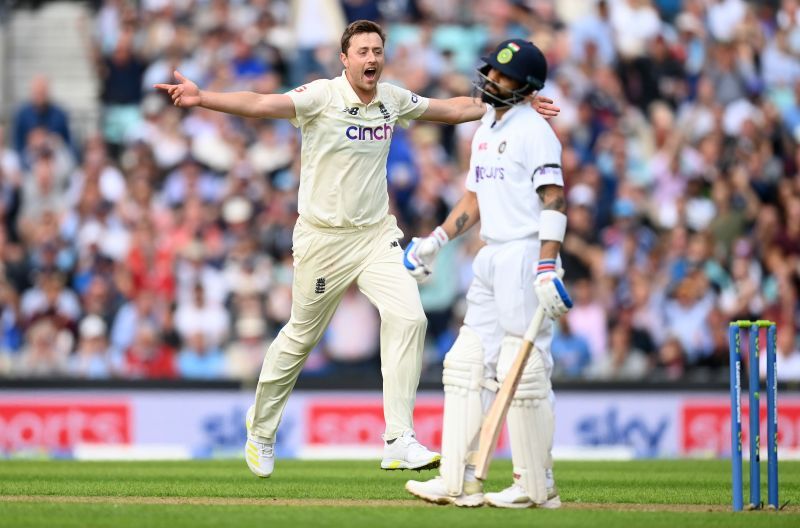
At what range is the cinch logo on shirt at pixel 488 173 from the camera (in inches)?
282

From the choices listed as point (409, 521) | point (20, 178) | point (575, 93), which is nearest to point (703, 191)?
point (575, 93)

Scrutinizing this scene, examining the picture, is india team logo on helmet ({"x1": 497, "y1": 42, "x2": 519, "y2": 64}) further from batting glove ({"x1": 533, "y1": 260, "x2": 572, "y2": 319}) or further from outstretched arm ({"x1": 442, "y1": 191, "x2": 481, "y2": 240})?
batting glove ({"x1": 533, "y1": 260, "x2": 572, "y2": 319})

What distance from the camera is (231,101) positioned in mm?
7809

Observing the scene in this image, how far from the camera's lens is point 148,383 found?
13.1m

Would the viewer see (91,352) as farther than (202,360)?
Yes

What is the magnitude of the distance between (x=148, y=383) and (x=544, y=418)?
6684mm

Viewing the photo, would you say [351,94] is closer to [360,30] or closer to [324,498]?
[360,30]

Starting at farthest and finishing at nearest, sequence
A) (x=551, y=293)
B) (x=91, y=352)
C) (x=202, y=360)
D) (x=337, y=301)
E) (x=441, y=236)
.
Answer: (x=91, y=352), (x=202, y=360), (x=337, y=301), (x=441, y=236), (x=551, y=293)

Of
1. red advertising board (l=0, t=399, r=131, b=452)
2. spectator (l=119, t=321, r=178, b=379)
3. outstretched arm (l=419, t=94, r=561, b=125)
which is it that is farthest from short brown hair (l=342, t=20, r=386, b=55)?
spectator (l=119, t=321, r=178, b=379)

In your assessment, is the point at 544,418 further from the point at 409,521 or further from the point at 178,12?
the point at 178,12

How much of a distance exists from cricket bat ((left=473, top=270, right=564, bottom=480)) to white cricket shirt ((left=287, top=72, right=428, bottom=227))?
1811mm

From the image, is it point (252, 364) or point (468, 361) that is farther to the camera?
point (252, 364)

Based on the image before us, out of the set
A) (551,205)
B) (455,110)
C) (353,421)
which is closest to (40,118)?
(353,421)

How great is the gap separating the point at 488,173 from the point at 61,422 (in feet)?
22.6
